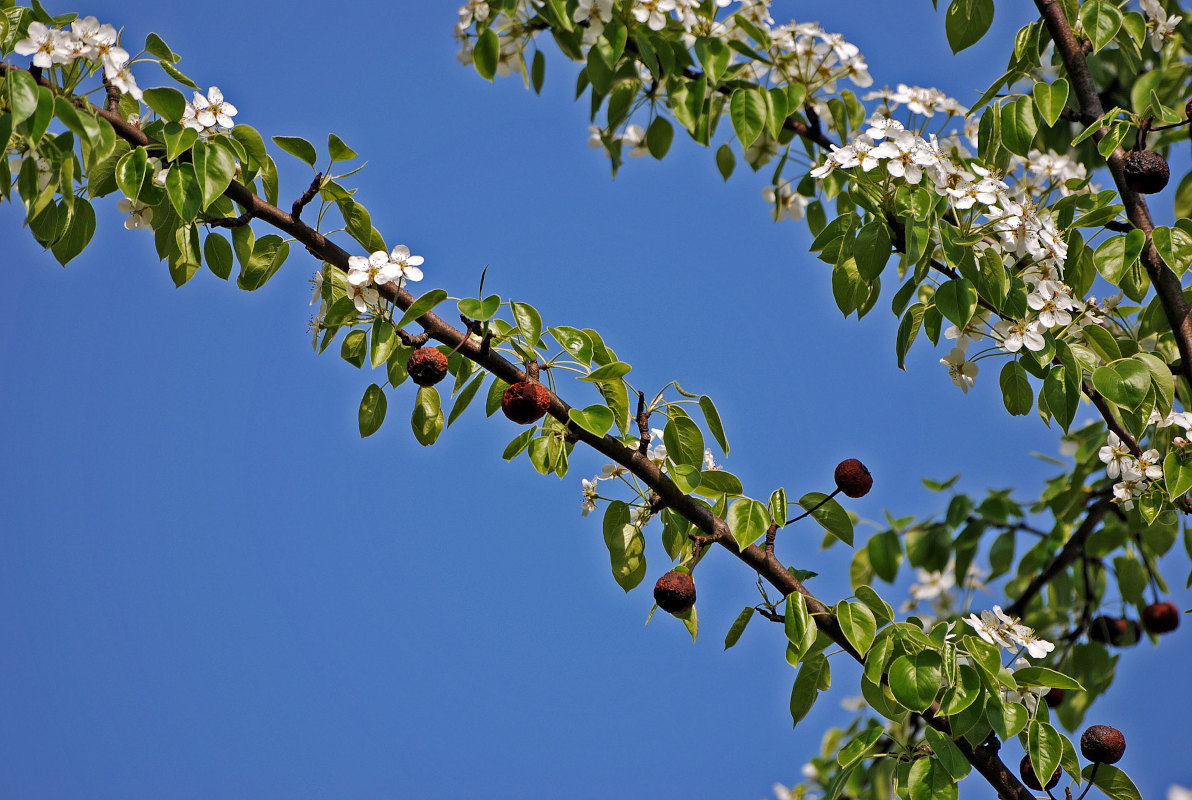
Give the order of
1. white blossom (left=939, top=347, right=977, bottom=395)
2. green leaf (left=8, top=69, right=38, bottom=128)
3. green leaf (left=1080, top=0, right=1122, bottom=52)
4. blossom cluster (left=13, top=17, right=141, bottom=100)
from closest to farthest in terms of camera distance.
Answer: green leaf (left=8, top=69, right=38, bottom=128)
blossom cluster (left=13, top=17, right=141, bottom=100)
green leaf (left=1080, top=0, right=1122, bottom=52)
white blossom (left=939, top=347, right=977, bottom=395)

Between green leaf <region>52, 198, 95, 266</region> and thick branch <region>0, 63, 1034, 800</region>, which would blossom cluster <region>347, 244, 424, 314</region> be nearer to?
thick branch <region>0, 63, 1034, 800</region>

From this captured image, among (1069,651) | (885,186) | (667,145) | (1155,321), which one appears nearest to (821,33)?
Result: (667,145)

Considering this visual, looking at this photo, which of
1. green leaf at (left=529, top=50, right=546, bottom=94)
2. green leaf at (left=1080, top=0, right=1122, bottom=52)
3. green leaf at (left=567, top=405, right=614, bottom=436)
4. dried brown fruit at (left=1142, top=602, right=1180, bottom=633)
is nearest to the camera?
green leaf at (left=567, top=405, right=614, bottom=436)

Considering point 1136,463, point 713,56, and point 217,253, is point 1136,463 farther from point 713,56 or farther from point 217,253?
point 217,253

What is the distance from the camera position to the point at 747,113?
8.20 ft

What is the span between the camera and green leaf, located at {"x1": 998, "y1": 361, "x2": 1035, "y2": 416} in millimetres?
2318

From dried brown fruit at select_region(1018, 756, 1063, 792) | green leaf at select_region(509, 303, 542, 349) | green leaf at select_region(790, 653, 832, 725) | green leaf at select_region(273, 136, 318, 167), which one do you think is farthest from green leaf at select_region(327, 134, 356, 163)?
dried brown fruit at select_region(1018, 756, 1063, 792)

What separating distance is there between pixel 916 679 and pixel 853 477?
15.9 inches

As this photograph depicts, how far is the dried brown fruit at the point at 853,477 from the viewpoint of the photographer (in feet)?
6.59

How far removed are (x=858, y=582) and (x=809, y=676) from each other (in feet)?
5.88

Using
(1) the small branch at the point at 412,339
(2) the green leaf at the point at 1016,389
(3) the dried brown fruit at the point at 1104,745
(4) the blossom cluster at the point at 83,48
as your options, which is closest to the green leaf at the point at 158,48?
(4) the blossom cluster at the point at 83,48

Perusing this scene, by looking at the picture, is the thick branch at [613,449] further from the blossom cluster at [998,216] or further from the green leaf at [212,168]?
the blossom cluster at [998,216]

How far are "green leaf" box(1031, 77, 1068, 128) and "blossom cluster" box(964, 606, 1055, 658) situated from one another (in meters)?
1.07

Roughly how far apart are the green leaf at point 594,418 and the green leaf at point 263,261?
0.67 m
